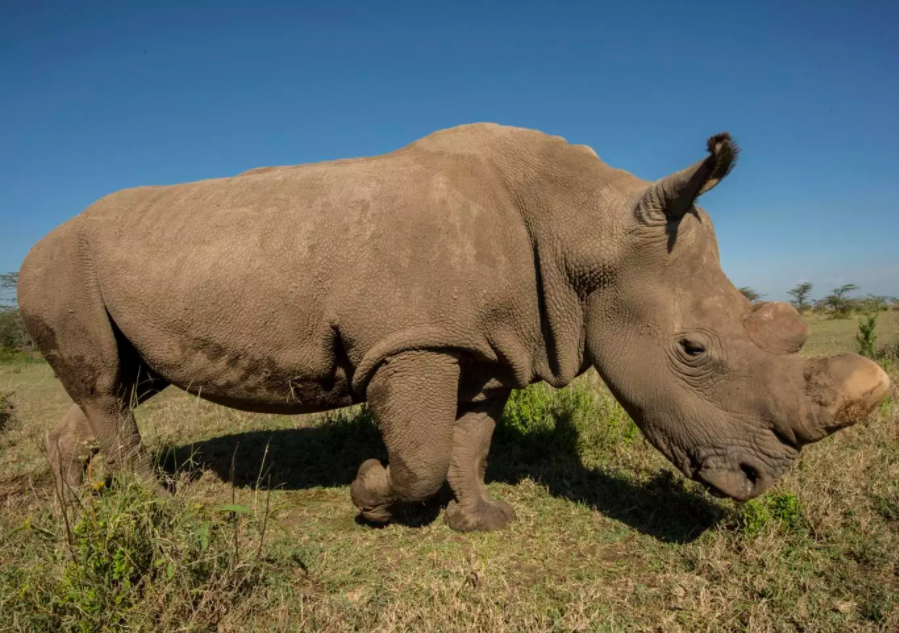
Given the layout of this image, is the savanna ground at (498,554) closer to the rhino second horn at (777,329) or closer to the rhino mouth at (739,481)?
the rhino mouth at (739,481)

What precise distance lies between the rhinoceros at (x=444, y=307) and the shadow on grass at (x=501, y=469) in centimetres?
70

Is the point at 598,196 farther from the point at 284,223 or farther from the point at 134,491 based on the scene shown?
the point at 134,491

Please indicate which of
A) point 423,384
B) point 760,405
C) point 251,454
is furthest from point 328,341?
point 251,454

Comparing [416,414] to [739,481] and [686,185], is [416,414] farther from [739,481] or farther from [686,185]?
[686,185]

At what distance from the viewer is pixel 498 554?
3.39 m

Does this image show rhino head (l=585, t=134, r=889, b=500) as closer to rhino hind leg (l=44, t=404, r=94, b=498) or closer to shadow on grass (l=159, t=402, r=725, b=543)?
shadow on grass (l=159, t=402, r=725, b=543)

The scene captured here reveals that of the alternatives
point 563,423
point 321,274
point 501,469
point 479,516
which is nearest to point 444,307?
point 321,274

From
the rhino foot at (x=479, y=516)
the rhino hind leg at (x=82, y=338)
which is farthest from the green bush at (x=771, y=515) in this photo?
the rhino hind leg at (x=82, y=338)

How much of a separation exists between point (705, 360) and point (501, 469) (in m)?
2.34

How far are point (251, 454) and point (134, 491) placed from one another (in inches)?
122

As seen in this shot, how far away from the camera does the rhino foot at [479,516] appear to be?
373 centimetres

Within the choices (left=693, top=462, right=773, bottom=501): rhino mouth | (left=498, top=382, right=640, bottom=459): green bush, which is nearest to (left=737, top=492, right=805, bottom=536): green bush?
(left=693, top=462, right=773, bottom=501): rhino mouth

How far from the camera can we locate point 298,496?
451 cm

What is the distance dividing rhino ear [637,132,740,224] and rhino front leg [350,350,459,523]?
4.40 ft
